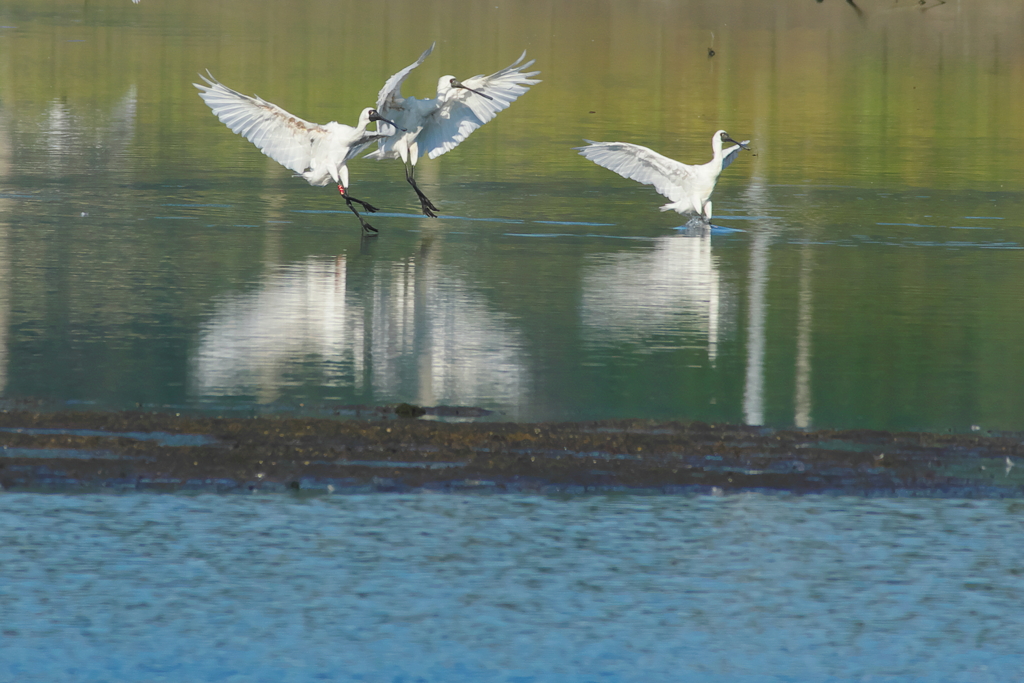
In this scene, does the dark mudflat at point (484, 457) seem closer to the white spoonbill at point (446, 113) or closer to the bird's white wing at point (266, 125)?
the bird's white wing at point (266, 125)

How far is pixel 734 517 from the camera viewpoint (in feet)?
27.7

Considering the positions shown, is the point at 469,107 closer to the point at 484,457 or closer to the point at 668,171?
the point at 668,171

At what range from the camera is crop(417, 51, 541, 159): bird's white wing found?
19.6 meters

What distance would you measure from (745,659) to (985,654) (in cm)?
100

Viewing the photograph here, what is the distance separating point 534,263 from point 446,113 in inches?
151

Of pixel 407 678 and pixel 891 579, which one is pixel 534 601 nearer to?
pixel 407 678

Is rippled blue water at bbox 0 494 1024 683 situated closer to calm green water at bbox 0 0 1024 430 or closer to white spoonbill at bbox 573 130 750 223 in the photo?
calm green water at bbox 0 0 1024 430

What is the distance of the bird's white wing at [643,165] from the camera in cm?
1875

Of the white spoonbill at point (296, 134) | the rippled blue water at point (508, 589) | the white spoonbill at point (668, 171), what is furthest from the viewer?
the white spoonbill at point (668, 171)

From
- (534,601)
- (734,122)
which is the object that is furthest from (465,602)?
(734,122)

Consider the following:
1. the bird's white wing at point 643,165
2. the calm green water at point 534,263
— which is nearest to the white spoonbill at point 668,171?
the bird's white wing at point 643,165

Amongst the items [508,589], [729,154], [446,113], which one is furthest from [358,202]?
[508,589]

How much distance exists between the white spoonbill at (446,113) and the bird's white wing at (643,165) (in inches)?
45.0

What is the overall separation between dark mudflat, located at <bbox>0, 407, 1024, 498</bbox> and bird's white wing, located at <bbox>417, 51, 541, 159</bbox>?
1000 cm
